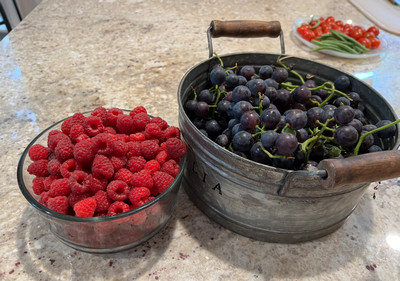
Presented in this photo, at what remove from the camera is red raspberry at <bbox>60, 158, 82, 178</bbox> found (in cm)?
57

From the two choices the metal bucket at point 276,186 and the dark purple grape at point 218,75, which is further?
the dark purple grape at point 218,75

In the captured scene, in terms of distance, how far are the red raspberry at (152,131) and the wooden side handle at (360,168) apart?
0.34m

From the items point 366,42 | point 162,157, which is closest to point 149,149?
point 162,157

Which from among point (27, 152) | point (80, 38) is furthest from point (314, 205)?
point (80, 38)

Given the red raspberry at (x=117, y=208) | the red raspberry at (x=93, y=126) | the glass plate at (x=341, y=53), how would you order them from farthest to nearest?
the glass plate at (x=341, y=53)
the red raspberry at (x=93, y=126)
the red raspberry at (x=117, y=208)

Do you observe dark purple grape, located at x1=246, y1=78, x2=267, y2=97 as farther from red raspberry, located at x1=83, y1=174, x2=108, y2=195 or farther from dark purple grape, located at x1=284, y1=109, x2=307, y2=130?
red raspberry, located at x1=83, y1=174, x2=108, y2=195

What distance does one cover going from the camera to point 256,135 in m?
0.59

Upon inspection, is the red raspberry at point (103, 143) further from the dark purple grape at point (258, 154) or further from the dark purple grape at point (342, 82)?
the dark purple grape at point (342, 82)

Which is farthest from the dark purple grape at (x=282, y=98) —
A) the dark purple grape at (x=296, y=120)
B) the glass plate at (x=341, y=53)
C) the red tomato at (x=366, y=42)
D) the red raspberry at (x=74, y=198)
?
the red tomato at (x=366, y=42)

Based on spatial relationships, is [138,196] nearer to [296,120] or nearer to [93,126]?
[93,126]

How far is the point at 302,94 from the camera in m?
0.67

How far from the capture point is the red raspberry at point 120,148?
605mm

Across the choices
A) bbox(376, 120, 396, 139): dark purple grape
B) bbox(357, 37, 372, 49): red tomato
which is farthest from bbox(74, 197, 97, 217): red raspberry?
bbox(357, 37, 372, 49): red tomato

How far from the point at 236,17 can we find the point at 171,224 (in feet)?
4.14
